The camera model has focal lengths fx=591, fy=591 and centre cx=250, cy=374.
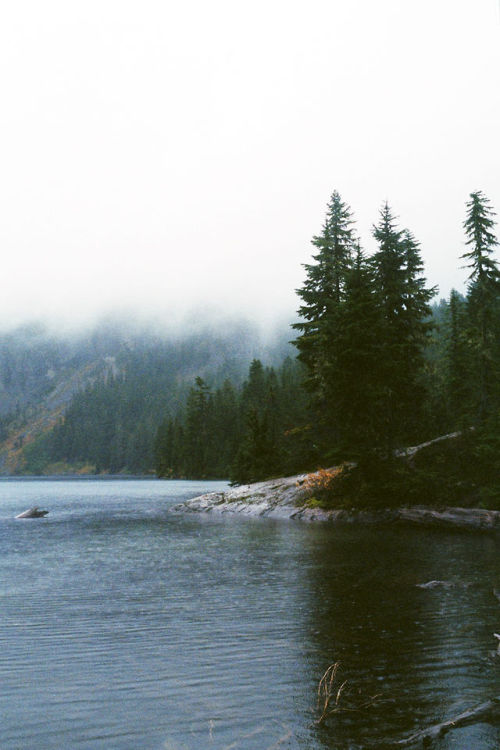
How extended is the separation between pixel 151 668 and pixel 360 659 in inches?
165

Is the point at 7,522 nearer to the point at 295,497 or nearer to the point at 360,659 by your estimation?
the point at 295,497

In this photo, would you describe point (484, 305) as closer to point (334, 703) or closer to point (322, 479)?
point (322, 479)

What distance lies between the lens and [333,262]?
5041 cm

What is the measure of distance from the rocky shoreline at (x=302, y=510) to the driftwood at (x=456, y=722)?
2743cm

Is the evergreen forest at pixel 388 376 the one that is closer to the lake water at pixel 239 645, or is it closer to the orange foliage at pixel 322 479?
the orange foliage at pixel 322 479

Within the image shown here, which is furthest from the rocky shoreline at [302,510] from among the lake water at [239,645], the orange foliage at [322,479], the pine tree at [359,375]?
the lake water at [239,645]

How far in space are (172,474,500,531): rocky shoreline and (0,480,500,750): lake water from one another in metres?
9.37

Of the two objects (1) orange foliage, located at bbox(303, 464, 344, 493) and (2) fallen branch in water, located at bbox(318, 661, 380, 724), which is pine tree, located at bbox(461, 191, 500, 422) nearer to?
(1) orange foliage, located at bbox(303, 464, 344, 493)

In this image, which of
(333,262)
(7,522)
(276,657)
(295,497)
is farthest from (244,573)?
(333,262)

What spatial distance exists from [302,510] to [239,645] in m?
31.5

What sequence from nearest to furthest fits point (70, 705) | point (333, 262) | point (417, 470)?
point (70, 705)
point (417, 470)
point (333, 262)

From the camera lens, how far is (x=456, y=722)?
8.58 meters

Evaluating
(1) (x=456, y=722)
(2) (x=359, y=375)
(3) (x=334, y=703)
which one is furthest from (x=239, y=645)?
(2) (x=359, y=375)

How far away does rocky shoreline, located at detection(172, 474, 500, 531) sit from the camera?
35.5 metres
